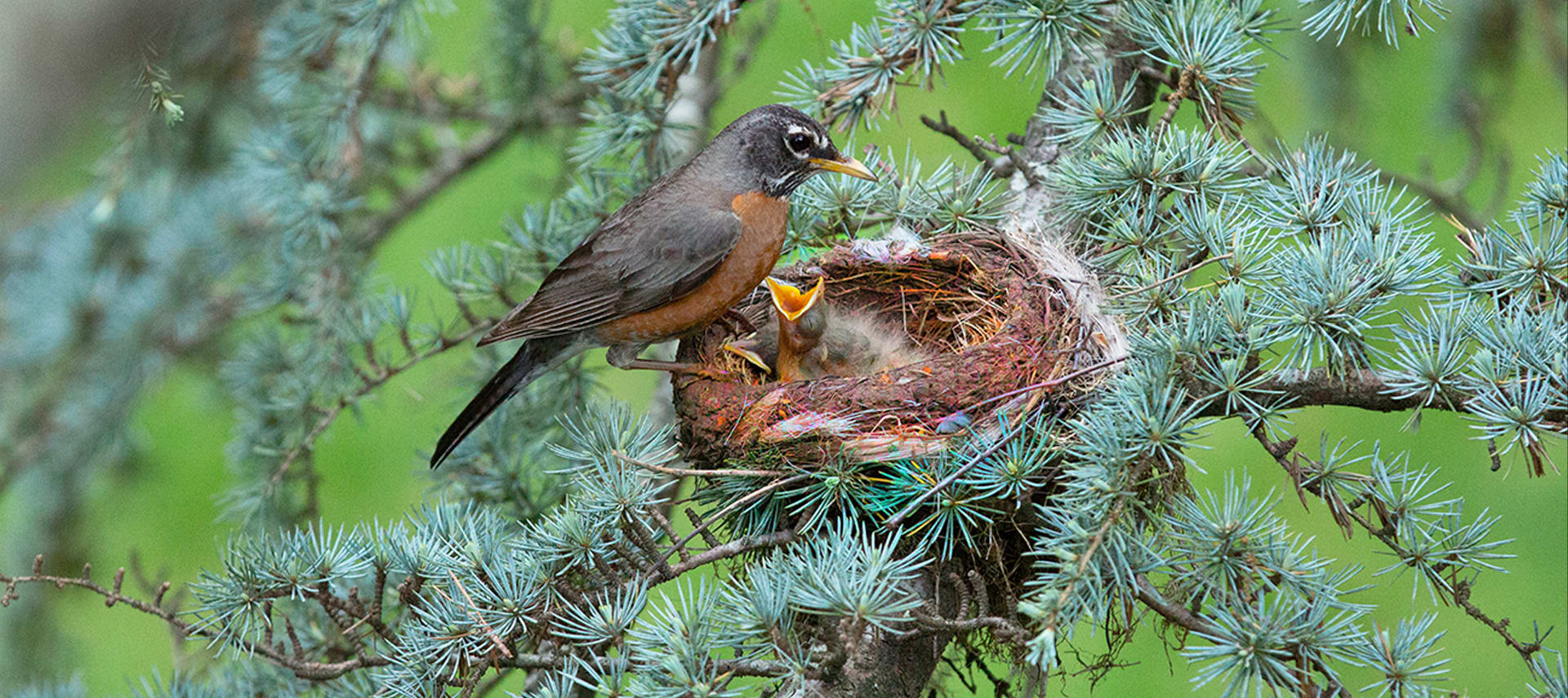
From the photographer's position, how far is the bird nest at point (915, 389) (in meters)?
2.31

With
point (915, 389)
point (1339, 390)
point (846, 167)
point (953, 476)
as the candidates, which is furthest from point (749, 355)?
point (1339, 390)

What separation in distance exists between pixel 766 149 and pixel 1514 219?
1792 mm

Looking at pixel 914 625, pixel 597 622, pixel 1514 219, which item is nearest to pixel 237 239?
pixel 597 622

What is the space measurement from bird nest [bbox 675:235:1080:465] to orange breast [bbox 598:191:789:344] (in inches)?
5.4

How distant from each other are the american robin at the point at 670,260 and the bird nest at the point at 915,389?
20cm

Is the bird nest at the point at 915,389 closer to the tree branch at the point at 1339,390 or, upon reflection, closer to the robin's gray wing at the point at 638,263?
the robin's gray wing at the point at 638,263

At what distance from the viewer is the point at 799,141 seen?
311cm

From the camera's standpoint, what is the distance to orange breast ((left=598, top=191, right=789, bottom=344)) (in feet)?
10.1

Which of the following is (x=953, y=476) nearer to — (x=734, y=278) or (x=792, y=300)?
(x=792, y=300)

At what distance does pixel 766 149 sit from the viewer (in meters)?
3.21

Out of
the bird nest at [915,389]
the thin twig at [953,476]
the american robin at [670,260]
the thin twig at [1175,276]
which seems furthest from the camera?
the american robin at [670,260]

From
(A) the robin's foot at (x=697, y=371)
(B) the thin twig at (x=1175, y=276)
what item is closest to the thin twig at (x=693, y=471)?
(A) the robin's foot at (x=697, y=371)

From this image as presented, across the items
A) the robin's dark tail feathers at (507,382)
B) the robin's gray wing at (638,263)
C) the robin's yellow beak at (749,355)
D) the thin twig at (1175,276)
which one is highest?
the robin's gray wing at (638,263)

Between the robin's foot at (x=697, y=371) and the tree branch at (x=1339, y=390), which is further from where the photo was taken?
the robin's foot at (x=697, y=371)
